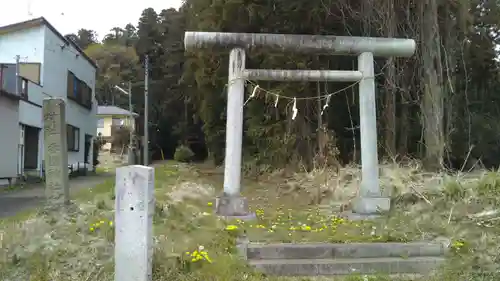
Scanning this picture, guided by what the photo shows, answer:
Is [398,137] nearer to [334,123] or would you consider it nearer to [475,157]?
[334,123]

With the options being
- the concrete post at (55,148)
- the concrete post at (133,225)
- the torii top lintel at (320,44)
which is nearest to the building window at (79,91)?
the torii top lintel at (320,44)

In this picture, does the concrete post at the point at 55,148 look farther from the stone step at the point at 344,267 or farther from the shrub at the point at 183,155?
the shrub at the point at 183,155

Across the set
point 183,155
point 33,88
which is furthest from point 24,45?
point 183,155

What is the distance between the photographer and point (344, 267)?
5.72 m

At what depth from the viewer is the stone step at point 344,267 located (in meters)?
5.66

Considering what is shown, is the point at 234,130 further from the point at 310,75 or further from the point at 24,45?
the point at 24,45

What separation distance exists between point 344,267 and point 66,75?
1966cm

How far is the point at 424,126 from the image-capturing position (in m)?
13.4

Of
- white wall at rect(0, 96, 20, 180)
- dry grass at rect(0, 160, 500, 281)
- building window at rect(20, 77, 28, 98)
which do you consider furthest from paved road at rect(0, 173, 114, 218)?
building window at rect(20, 77, 28, 98)

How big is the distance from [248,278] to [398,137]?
13.5 meters

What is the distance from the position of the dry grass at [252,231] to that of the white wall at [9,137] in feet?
26.8

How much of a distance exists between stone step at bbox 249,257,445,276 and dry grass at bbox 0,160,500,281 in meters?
0.25

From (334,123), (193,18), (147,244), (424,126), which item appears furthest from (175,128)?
(147,244)

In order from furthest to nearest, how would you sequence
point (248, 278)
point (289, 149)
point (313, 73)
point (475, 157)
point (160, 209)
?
point (475, 157)
point (289, 149)
point (313, 73)
point (160, 209)
point (248, 278)
